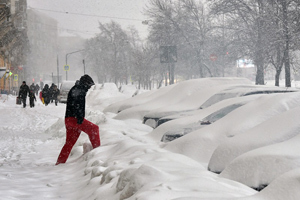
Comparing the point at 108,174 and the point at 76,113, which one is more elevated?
the point at 76,113

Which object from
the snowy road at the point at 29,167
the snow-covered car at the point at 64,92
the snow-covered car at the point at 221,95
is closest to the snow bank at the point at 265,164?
the snowy road at the point at 29,167

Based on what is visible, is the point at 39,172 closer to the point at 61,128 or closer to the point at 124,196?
the point at 124,196

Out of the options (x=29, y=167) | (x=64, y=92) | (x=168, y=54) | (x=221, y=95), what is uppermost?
(x=168, y=54)

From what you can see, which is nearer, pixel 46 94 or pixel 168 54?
pixel 168 54

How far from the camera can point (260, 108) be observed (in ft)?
22.1

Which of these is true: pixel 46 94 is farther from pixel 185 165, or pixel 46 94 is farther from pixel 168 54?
pixel 185 165

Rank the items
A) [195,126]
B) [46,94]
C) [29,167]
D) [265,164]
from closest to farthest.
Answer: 1. [265,164]
2. [29,167]
3. [195,126]
4. [46,94]

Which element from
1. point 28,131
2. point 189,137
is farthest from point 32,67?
point 189,137

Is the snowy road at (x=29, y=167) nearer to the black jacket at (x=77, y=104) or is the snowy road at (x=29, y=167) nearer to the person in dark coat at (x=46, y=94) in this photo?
the black jacket at (x=77, y=104)

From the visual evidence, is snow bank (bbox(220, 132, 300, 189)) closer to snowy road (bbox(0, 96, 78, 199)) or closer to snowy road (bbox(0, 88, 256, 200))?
snowy road (bbox(0, 88, 256, 200))

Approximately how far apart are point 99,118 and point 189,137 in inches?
228

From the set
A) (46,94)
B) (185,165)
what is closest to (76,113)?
(185,165)

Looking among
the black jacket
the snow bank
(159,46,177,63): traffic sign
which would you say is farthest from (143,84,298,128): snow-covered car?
(159,46,177,63): traffic sign

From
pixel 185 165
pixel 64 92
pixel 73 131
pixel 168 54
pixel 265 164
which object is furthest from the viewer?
pixel 64 92
